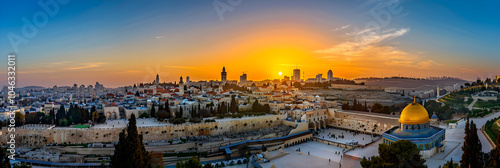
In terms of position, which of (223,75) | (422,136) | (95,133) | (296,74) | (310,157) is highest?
(296,74)

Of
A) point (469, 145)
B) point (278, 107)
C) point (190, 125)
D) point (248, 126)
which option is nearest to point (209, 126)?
point (190, 125)

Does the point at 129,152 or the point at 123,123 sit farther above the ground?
the point at 129,152

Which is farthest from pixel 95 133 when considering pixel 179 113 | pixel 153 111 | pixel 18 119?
pixel 18 119

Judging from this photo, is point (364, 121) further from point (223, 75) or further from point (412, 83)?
point (412, 83)

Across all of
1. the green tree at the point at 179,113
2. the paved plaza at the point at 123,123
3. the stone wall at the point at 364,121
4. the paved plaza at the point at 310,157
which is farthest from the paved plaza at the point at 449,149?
the paved plaza at the point at 123,123

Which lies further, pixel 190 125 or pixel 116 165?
pixel 190 125

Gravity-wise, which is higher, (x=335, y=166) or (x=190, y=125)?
(x=190, y=125)

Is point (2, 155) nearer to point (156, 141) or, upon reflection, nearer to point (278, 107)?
point (156, 141)
